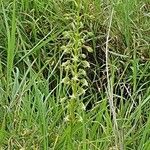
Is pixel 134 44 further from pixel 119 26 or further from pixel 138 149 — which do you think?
pixel 138 149

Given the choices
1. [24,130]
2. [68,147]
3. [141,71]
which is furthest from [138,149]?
[141,71]

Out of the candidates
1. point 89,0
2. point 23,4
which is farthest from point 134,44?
point 23,4

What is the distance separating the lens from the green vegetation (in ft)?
5.39

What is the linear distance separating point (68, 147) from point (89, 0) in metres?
1.17

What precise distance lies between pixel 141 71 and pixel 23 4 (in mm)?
703

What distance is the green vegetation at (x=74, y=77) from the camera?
1.64 metres

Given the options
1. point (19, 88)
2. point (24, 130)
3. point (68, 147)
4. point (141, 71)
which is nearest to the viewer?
point (68, 147)

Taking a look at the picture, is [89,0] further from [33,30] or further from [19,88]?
[19,88]

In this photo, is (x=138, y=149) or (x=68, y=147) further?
(x=138, y=149)

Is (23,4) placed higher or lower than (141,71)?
higher

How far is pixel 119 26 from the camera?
97.5 inches

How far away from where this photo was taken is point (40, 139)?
1.70 m

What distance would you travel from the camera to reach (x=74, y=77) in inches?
60.1

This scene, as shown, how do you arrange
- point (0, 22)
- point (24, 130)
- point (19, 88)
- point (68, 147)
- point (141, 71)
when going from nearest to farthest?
point (68, 147) → point (24, 130) → point (19, 88) → point (141, 71) → point (0, 22)
